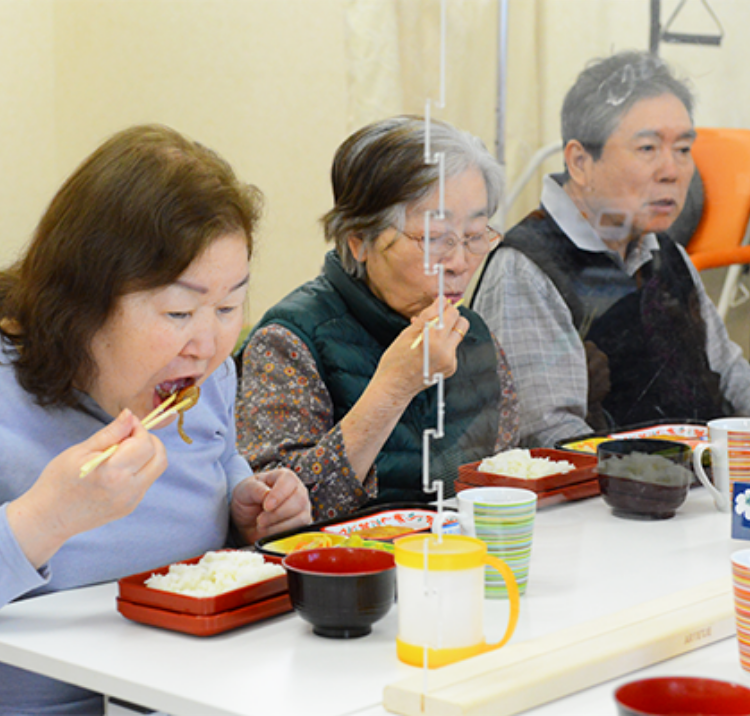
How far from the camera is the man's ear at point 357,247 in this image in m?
1.45

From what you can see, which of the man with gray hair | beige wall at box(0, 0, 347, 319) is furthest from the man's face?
beige wall at box(0, 0, 347, 319)

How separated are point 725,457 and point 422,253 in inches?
20.4

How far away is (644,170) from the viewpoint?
1503 millimetres

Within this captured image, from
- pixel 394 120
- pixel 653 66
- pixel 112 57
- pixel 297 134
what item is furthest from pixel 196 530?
pixel 112 57

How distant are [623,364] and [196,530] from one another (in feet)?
2.18

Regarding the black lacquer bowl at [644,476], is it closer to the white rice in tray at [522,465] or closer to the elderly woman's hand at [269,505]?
the white rice in tray at [522,465]

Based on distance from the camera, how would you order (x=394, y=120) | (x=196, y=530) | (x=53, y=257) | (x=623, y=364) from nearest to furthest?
(x=53, y=257) < (x=196, y=530) < (x=394, y=120) < (x=623, y=364)

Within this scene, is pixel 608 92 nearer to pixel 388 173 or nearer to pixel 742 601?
pixel 388 173

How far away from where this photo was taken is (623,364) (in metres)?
1.55

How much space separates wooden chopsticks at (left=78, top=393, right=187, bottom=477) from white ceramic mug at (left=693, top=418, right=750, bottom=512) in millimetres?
692

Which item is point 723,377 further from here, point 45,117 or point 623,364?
point 45,117

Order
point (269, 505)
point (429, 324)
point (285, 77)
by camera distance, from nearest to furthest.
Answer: point (429, 324)
point (269, 505)
point (285, 77)

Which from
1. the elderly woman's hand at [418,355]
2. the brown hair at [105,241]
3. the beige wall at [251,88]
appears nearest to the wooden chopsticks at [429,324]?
the elderly woman's hand at [418,355]

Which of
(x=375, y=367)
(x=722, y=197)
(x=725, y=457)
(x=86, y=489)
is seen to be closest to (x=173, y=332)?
(x=86, y=489)
